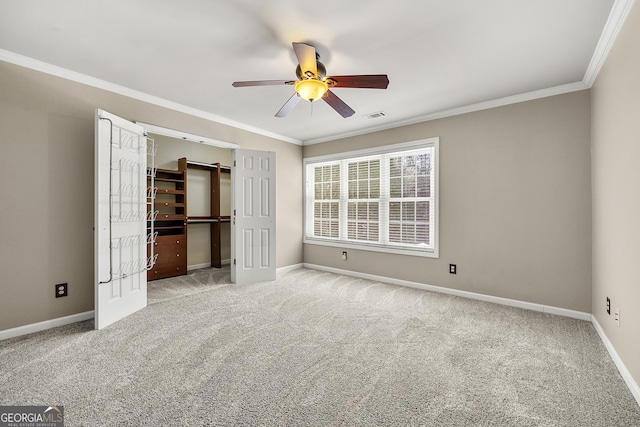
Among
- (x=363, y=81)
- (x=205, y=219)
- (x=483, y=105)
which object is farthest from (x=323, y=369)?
(x=205, y=219)

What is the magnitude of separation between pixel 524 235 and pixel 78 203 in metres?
4.98

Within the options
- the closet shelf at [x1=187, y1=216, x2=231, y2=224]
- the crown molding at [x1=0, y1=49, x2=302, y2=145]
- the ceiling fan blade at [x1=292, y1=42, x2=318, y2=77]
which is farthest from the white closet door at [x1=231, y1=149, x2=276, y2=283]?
the ceiling fan blade at [x1=292, y1=42, x2=318, y2=77]

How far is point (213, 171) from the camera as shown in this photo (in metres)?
6.06

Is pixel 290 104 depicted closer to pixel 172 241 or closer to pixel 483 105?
pixel 483 105

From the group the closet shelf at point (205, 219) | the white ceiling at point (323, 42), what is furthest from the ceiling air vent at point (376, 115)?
the closet shelf at point (205, 219)

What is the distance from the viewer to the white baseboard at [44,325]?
259 cm

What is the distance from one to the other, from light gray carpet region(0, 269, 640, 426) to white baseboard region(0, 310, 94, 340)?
0.12 meters

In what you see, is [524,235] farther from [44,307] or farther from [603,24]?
[44,307]

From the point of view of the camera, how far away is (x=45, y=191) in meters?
2.81

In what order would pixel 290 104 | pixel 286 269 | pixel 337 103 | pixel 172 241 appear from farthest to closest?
pixel 286 269 < pixel 172 241 < pixel 290 104 < pixel 337 103

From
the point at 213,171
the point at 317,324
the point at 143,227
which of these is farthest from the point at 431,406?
the point at 213,171

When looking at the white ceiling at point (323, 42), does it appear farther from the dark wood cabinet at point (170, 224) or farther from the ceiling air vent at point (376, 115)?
the dark wood cabinet at point (170, 224)

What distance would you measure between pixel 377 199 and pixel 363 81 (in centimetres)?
265

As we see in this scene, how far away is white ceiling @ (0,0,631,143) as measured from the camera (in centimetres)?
199
